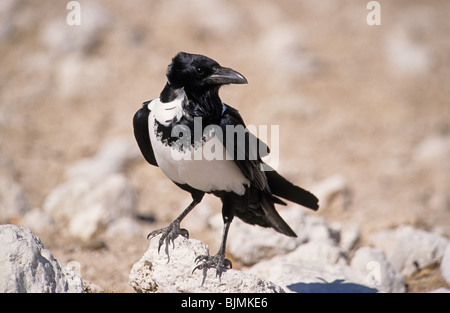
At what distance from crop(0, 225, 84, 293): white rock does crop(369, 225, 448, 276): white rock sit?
4.56 metres

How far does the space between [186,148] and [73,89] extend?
9699 mm

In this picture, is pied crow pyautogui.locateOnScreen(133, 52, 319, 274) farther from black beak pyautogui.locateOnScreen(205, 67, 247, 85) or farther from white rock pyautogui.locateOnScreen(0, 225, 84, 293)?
white rock pyautogui.locateOnScreen(0, 225, 84, 293)

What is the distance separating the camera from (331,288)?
6.01m

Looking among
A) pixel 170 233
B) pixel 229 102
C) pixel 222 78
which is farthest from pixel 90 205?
pixel 229 102

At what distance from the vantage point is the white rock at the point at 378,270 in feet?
21.5

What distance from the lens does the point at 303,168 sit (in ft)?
38.5

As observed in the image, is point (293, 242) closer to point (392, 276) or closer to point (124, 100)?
point (392, 276)

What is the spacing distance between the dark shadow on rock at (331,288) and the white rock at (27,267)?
245cm

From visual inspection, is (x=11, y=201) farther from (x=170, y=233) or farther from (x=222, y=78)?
(x=222, y=78)

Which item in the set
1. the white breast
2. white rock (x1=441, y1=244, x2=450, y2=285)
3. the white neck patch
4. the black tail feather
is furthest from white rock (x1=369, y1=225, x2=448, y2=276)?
the white neck patch

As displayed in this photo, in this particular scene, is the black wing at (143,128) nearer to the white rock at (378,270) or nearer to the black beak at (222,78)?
the black beak at (222,78)

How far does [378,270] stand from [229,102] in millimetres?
7900

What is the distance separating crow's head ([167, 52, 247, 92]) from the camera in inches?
202
